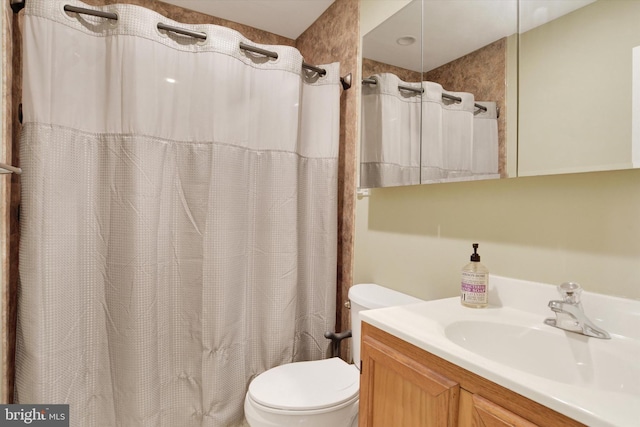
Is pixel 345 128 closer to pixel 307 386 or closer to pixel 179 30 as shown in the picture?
pixel 179 30

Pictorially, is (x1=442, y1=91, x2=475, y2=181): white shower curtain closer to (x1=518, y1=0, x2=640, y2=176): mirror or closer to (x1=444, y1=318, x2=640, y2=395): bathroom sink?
(x1=518, y1=0, x2=640, y2=176): mirror

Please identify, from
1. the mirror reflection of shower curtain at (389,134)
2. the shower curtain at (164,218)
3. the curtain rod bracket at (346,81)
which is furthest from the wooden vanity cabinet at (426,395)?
the curtain rod bracket at (346,81)

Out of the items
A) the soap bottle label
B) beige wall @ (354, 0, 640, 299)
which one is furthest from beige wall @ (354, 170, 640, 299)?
the soap bottle label

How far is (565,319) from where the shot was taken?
0.82 metres

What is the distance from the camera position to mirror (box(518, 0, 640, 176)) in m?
0.79

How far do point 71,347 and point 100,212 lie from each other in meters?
0.57

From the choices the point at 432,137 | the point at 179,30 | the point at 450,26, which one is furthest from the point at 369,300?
the point at 179,30

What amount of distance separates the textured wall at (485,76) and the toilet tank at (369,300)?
657mm

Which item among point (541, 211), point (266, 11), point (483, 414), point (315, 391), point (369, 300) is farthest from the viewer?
point (266, 11)

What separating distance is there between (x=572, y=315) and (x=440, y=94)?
88 cm

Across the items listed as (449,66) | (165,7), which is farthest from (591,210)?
(165,7)

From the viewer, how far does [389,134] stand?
5.00ft

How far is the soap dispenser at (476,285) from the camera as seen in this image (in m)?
1.00

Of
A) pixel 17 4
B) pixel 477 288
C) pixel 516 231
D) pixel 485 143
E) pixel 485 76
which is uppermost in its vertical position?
pixel 17 4
